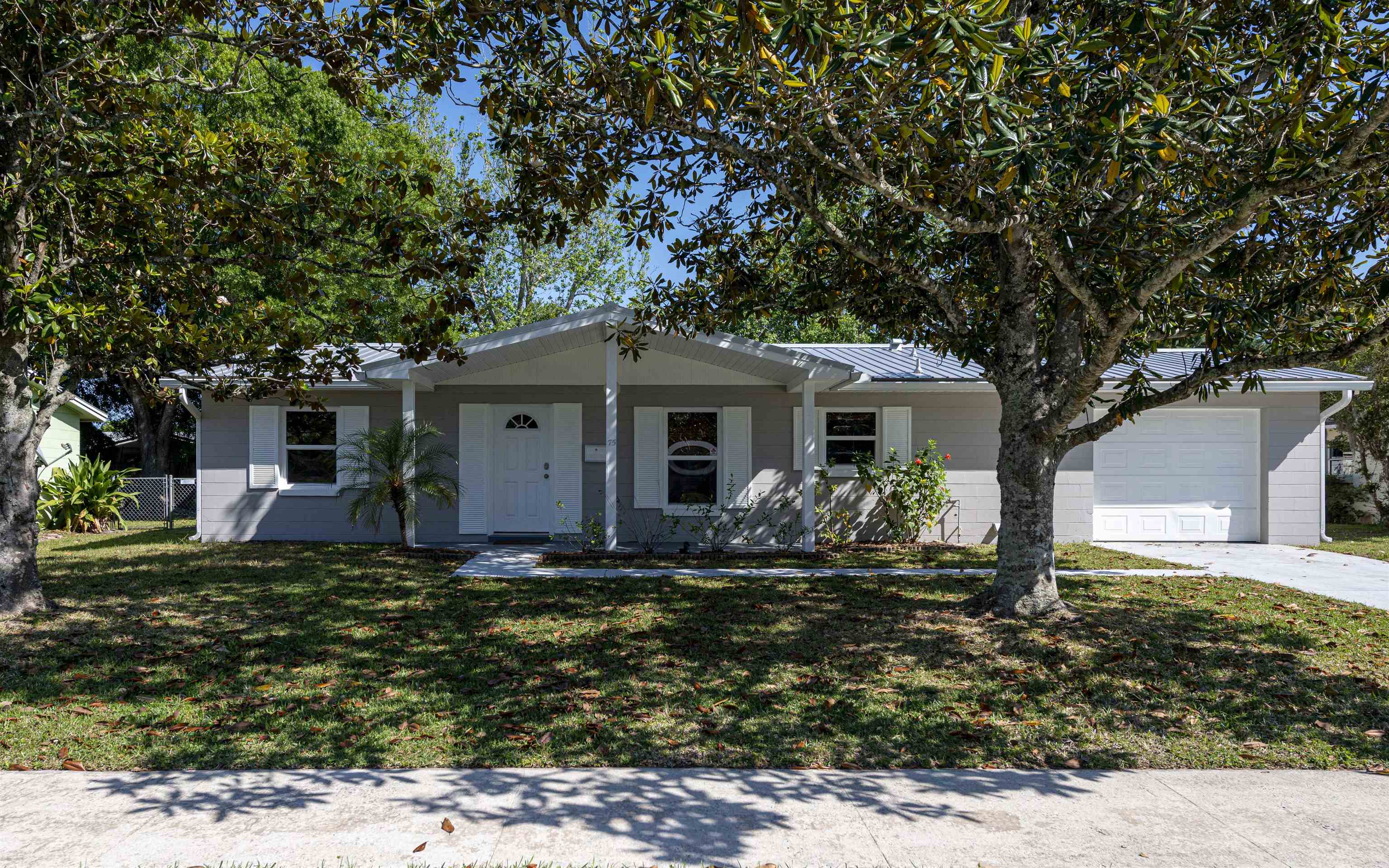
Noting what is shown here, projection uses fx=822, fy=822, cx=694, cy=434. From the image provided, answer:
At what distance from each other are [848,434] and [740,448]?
1.83m

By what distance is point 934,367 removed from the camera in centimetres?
1349

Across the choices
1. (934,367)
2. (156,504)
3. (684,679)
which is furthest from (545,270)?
(684,679)

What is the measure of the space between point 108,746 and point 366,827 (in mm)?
2042

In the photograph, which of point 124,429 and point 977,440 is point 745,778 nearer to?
point 977,440

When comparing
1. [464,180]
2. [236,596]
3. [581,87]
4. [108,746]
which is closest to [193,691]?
[108,746]

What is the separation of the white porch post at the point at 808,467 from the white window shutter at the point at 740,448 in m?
1.35

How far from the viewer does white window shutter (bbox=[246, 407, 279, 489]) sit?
42.3 ft

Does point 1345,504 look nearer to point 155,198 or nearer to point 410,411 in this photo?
point 410,411

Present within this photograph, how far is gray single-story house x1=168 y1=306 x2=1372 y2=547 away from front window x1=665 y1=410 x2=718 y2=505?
26 mm

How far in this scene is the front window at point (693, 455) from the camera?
42.2ft

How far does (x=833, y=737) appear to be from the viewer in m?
4.78

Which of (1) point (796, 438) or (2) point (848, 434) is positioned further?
(2) point (848, 434)

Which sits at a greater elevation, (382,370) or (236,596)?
(382,370)

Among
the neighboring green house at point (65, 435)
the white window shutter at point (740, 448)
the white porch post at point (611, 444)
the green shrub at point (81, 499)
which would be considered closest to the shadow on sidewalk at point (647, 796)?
the white porch post at point (611, 444)
